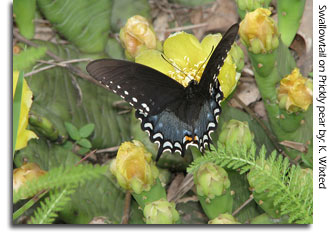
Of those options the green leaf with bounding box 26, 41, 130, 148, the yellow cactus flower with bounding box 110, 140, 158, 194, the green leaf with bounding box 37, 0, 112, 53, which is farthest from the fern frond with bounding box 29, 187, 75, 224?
the green leaf with bounding box 37, 0, 112, 53

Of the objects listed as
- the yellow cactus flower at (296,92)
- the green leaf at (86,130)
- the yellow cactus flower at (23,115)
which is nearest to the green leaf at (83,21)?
the green leaf at (86,130)

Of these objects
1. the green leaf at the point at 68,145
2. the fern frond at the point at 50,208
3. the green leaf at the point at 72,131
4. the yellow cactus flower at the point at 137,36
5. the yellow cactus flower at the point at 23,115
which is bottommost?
the fern frond at the point at 50,208

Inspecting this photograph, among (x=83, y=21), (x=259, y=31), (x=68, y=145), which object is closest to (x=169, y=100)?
(x=259, y=31)

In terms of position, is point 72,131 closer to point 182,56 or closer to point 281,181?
point 182,56

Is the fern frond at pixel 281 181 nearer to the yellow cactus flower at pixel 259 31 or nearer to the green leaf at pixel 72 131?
the yellow cactus flower at pixel 259 31

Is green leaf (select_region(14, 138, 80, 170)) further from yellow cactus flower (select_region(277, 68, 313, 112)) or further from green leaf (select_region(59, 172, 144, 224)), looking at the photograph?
yellow cactus flower (select_region(277, 68, 313, 112))
